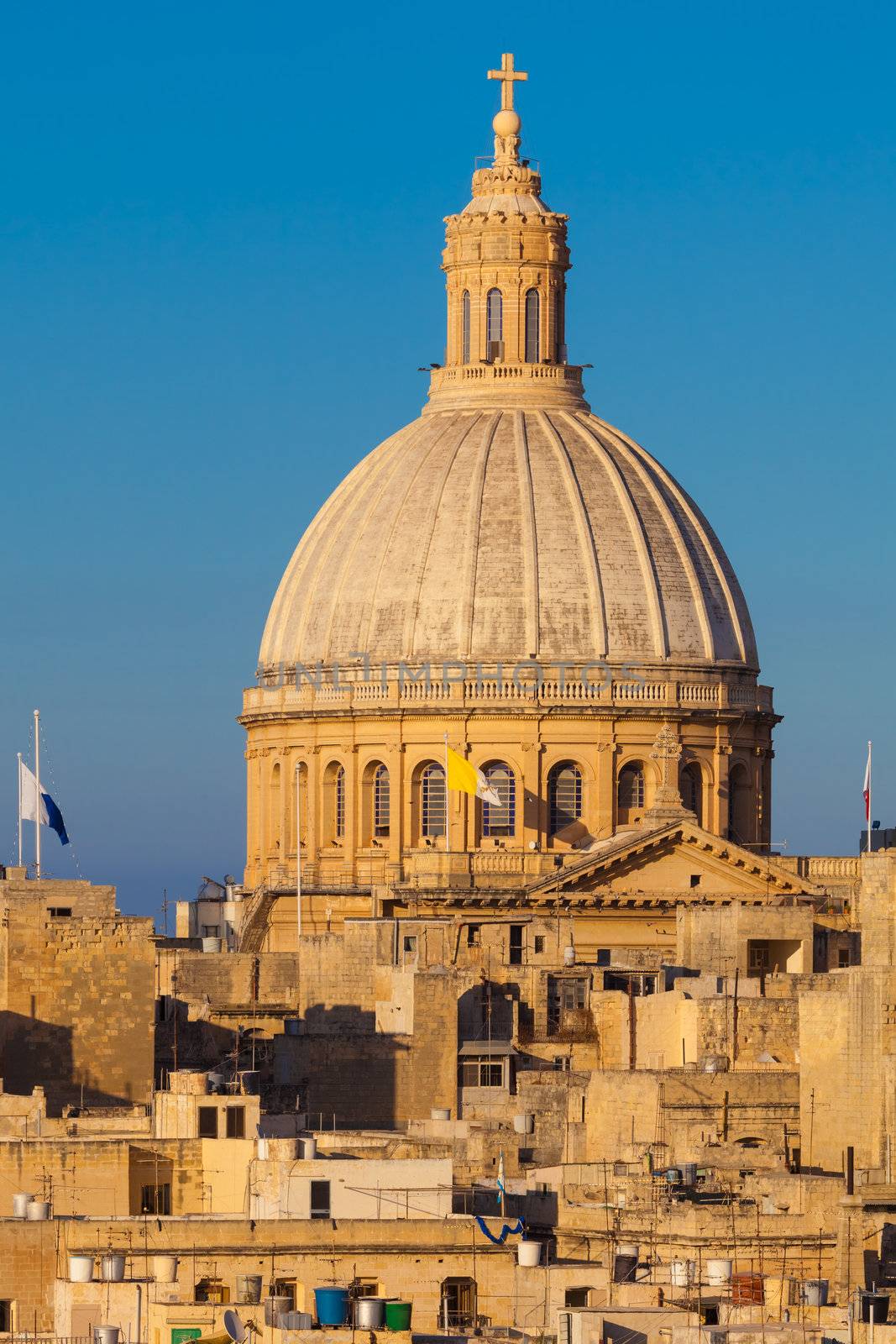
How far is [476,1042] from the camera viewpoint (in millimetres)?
83375

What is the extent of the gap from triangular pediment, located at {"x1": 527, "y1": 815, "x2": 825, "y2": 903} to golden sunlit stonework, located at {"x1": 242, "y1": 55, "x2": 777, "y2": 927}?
5.42 meters

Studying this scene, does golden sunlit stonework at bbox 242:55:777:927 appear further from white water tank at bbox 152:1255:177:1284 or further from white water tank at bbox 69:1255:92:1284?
white water tank at bbox 69:1255:92:1284

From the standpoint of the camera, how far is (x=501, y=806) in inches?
4390

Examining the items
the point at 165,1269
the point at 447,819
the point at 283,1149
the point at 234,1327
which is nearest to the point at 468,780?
the point at 447,819

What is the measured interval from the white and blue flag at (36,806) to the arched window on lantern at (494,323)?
86.7 ft

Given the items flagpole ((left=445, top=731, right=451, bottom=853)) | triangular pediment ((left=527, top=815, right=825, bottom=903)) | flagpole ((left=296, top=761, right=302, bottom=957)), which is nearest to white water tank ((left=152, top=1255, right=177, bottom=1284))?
flagpole ((left=296, top=761, right=302, bottom=957))

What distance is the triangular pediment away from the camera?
103562 millimetres

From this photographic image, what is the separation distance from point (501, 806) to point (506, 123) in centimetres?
1660

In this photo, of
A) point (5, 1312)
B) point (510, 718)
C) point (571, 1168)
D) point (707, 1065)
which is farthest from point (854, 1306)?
point (510, 718)

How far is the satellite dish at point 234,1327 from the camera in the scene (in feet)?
163

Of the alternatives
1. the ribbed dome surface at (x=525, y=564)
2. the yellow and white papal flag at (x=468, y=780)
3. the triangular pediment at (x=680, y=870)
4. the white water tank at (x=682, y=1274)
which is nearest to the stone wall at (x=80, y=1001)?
the white water tank at (x=682, y=1274)

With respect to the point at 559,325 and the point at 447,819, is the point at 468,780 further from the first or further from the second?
the point at 559,325

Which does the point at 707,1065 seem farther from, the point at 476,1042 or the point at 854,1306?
the point at 854,1306

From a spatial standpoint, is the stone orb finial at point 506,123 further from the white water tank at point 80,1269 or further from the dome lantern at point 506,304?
the white water tank at point 80,1269
